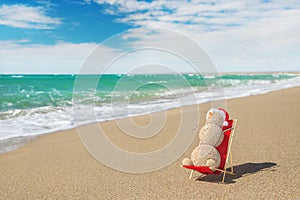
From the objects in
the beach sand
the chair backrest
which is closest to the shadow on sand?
the beach sand

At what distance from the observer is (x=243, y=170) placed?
4.18m

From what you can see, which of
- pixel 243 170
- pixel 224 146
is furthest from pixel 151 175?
pixel 243 170

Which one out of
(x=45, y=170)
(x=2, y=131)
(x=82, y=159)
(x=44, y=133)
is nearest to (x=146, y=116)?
(x=44, y=133)

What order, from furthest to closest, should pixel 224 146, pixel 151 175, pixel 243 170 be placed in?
1. pixel 151 175
2. pixel 243 170
3. pixel 224 146

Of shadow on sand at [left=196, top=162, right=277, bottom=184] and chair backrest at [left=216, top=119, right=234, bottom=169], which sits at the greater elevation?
chair backrest at [left=216, top=119, right=234, bottom=169]

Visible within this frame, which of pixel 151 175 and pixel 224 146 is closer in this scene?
pixel 224 146

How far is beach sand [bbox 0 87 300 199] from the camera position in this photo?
3582 mm

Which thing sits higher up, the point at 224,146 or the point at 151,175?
the point at 224,146

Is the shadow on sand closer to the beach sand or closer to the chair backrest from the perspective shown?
the beach sand

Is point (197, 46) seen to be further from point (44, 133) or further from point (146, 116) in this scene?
point (146, 116)

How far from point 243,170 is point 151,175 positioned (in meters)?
1.29

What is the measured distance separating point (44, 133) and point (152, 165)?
15.1 ft

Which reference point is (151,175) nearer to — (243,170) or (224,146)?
(224,146)

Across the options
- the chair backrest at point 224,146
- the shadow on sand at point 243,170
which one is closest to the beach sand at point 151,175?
the shadow on sand at point 243,170
